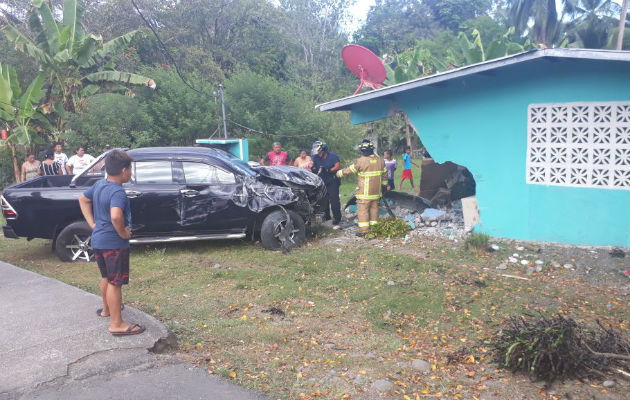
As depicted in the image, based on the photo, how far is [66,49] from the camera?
1564 cm

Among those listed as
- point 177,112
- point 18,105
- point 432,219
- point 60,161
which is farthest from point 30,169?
point 432,219

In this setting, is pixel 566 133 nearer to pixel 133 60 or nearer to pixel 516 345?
pixel 516 345

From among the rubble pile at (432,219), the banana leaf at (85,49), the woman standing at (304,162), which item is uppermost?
the banana leaf at (85,49)

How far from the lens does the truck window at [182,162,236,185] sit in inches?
328

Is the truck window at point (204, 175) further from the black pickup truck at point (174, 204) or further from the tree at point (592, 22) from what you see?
the tree at point (592, 22)

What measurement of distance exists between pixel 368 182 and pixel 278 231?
6.30 ft

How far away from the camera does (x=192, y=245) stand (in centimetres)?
920

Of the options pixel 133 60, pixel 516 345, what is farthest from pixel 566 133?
pixel 133 60

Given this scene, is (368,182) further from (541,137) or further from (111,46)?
(111,46)

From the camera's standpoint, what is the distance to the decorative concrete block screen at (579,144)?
7.52 m

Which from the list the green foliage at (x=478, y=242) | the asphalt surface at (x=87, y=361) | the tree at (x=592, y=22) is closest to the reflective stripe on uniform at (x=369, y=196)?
the green foliage at (x=478, y=242)

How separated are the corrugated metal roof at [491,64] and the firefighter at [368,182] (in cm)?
96

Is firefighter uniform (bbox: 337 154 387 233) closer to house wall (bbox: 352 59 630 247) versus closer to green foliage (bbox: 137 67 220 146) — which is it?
house wall (bbox: 352 59 630 247)

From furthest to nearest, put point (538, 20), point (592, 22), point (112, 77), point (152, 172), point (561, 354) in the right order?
1. point (538, 20)
2. point (592, 22)
3. point (112, 77)
4. point (152, 172)
5. point (561, 354)
